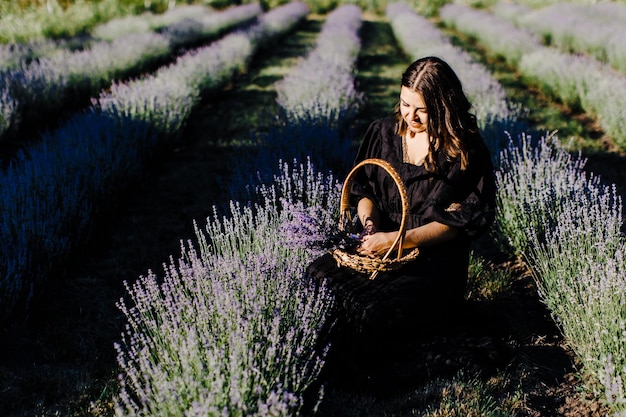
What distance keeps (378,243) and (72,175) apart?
2631mm

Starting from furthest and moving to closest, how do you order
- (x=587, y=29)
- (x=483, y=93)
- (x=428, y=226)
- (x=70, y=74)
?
(x=587, y=29), (x=70, y=74), (x=483, y=93), (x=428, y=226)

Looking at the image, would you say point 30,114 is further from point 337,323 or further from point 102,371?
point 337,323

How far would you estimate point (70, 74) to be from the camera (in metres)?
7.49

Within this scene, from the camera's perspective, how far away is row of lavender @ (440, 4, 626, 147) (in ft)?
20.0

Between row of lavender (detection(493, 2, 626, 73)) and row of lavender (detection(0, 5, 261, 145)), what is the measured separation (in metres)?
7.86

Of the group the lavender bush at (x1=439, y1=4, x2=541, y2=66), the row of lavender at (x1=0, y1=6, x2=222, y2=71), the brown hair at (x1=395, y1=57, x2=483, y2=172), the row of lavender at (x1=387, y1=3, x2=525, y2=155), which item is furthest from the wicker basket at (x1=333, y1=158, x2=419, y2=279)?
the lavender bush at (x1=439, y1=4, x2=541, y2=66)

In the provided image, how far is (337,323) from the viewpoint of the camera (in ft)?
8.73

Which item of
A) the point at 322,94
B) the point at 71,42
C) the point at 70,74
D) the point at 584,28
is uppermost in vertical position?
the point at 71,42

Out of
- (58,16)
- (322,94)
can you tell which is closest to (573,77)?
(322,94)

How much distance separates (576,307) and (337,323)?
3.66 feet

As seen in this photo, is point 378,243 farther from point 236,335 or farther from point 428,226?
point 236,335

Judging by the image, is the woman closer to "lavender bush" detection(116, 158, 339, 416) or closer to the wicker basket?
the wicker basket

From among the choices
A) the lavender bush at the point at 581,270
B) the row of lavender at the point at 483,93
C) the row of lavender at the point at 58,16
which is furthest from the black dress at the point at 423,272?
the row of lavender at the point at 58,16

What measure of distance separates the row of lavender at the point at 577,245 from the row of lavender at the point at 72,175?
2.71 meters
